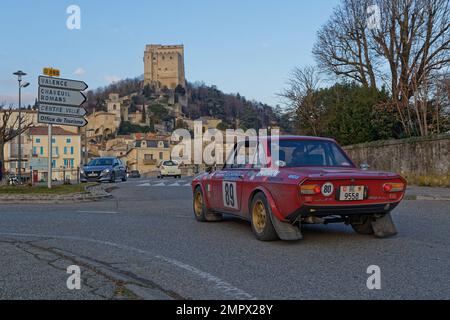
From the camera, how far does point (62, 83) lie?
738 inches

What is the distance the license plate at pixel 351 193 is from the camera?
6953 mm

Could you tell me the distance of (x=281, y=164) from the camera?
26.0ft

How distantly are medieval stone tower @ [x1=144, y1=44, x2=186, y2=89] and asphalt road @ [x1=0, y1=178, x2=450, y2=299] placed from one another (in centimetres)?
17166

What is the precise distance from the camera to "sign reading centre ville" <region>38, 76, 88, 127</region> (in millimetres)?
18344

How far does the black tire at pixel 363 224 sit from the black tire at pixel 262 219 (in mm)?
1235

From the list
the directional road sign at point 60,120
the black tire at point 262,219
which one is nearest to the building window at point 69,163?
the directional road sign at point 60,120

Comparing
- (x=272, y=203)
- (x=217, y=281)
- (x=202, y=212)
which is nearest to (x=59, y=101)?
(x=202, y=212)

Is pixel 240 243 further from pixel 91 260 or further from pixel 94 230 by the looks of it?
pixel 94 230

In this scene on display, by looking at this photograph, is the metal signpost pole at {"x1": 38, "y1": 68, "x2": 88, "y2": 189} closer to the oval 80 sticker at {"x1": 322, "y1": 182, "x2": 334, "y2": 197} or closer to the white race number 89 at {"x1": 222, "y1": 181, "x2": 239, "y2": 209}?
the white race number 89 at {"x1": 222, "y1": 181, "x2": 239, "y2": 209}

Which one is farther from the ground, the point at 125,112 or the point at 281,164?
the point at 125,112

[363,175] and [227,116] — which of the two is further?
[227,116]
